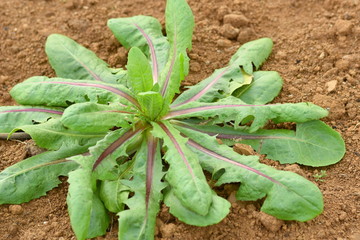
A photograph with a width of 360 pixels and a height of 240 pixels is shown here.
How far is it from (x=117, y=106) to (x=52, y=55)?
0.88 m

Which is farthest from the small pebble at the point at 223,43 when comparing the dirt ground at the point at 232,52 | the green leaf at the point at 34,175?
the green leaf at the point at 34,175

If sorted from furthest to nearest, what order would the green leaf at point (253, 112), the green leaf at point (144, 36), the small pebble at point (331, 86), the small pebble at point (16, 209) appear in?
the green leaf at point (144, 36) < the small pebble at point (331, 86) < the green leaf at point (253, 112) < the small pebble at point (16, 209)

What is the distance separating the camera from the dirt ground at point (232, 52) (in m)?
2.86

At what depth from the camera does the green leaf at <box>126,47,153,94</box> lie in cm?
294

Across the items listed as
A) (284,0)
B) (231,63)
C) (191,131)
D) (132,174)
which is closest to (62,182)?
(132,174)

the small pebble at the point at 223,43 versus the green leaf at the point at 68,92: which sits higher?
the green leaf at the point at 68,92

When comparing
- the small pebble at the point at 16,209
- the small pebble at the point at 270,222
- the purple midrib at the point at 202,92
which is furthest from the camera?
the purple midrib at the point at 202,92

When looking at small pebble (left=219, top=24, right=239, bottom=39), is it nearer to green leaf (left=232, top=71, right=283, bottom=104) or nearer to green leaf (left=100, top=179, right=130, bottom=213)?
green leaf (left=232, top=71, right=283, bottom=104)

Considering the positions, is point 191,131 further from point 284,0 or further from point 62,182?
point 284,0

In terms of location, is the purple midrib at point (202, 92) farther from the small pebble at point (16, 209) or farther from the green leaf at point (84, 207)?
the small pebble at point (16, 209)

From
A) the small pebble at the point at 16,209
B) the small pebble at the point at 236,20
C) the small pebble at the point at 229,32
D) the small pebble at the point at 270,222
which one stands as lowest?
the small pebble at the point at 16,209

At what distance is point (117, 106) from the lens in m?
3.11

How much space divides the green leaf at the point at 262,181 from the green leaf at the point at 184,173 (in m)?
0.16

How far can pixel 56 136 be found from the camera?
311 cm
